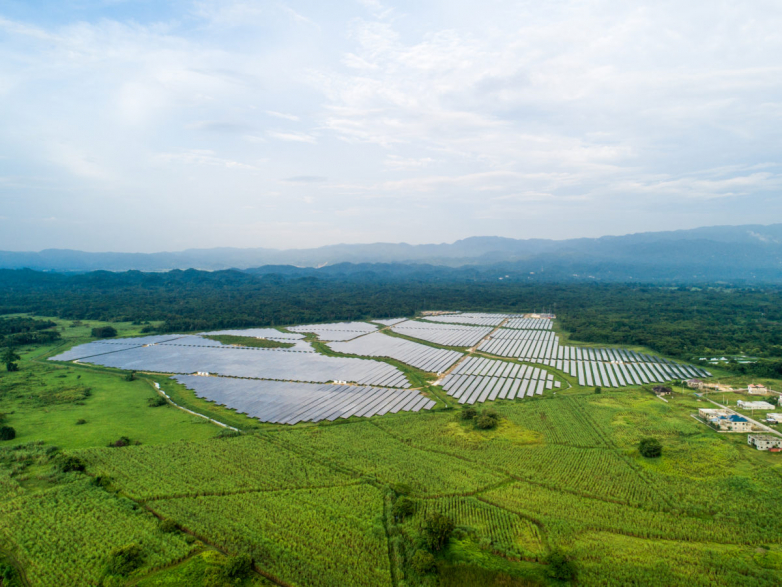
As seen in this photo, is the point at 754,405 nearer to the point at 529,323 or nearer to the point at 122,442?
the point at 529,323

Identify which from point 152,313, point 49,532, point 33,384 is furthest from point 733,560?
point 152,313

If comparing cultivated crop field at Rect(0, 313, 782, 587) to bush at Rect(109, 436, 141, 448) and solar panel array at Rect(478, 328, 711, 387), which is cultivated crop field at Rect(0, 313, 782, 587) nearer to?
bush at Rect(109, 436, 141, 448)

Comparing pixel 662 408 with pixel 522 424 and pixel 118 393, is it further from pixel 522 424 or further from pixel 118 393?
pixel 118 393

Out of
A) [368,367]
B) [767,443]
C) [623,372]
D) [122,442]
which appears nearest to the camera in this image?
[767,443]

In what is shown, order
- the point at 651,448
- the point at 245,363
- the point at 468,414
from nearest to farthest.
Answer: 1. the point at 651,448
2. the point at 468,414
3. the point at 245,363

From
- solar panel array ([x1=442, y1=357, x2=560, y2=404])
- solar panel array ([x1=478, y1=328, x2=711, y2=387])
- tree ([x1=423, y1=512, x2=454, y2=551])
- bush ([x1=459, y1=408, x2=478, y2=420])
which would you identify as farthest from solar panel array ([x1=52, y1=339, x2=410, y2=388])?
tree ([x1=423, y1=512, x2=454, y2=551])

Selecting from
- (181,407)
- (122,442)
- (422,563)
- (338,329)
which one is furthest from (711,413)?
(338,329)
